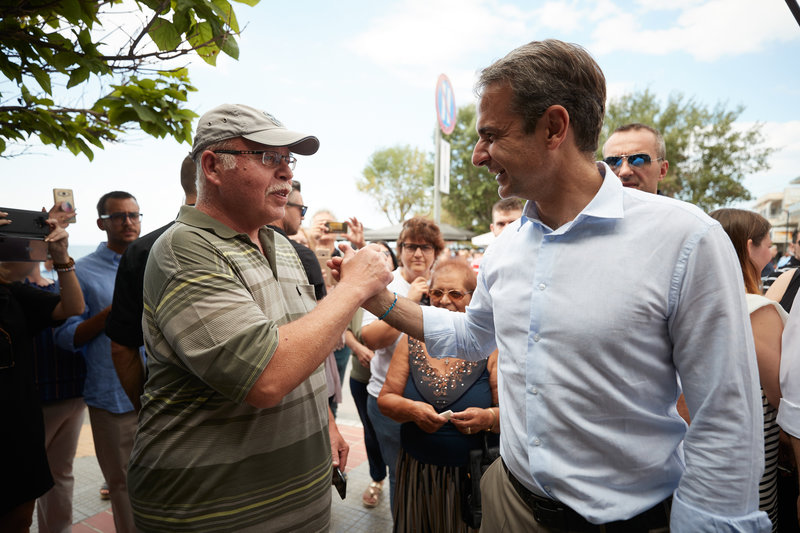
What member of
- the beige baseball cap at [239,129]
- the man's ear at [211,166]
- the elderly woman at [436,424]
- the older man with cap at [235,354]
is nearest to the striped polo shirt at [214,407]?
the older man with cap at [235,354]

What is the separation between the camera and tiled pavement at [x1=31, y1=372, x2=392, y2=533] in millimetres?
3625

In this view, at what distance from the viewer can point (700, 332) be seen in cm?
120

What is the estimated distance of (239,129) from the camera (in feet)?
5.52

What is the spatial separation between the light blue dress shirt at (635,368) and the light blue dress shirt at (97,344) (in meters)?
2.94

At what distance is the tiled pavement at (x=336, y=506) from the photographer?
3.62 metres

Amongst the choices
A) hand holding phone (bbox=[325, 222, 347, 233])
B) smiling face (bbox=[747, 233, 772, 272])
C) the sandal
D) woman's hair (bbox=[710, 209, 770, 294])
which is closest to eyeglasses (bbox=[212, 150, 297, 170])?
woman's hair (bbox=[710, 209, 770, 294])

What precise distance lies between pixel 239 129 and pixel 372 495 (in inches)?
138

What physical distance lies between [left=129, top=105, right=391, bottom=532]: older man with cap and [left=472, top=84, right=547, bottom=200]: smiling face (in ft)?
1.91

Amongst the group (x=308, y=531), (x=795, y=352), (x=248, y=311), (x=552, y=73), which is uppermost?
(x=552, y=73)

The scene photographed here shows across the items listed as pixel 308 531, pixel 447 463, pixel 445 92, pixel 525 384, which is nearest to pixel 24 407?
pixel 308 531

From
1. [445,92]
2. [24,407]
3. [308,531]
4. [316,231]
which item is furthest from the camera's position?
[445,92]

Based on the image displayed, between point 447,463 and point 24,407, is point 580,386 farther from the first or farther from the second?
point 24,407

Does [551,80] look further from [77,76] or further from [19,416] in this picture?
[19,416]

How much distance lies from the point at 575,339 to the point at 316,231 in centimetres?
443
